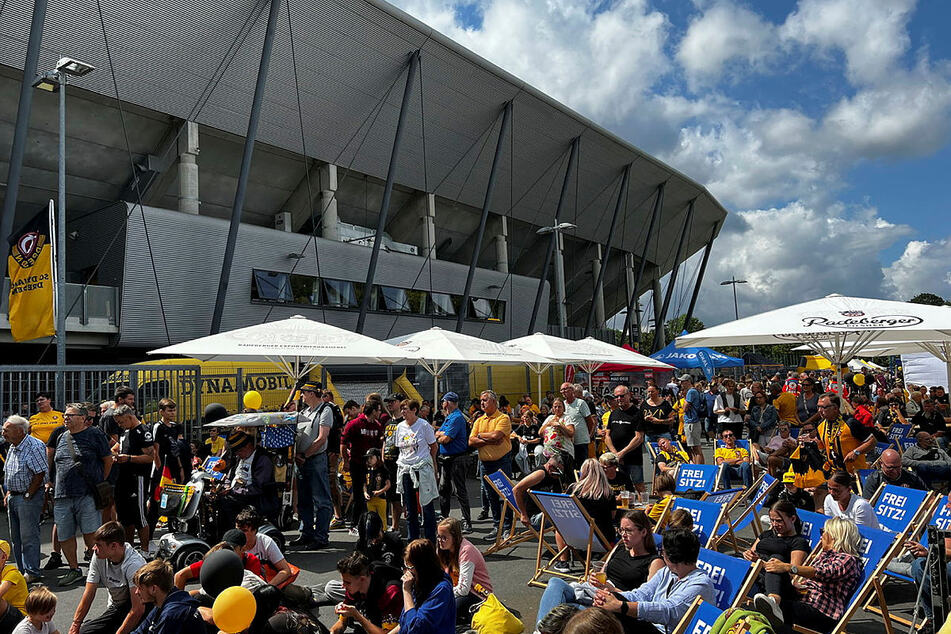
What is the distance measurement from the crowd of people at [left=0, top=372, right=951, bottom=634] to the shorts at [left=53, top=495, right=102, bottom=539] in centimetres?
1

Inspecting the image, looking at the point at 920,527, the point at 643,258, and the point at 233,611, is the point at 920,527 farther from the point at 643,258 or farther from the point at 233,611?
the point at 643,258

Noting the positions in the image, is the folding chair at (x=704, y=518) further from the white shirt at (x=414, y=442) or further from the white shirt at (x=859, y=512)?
the white shirt at (x=414, y=442)

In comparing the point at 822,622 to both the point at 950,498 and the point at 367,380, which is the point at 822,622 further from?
→ the point at 367,380

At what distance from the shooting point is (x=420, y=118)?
28094 mm

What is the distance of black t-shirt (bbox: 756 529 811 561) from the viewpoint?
5.36 meters

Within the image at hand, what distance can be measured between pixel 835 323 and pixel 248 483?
721 centimetres

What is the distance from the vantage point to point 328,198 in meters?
27.8

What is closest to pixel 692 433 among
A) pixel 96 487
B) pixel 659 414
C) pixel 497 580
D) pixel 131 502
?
pixel 659 414

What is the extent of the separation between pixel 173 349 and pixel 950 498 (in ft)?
30.6

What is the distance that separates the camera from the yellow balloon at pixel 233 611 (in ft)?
8.41

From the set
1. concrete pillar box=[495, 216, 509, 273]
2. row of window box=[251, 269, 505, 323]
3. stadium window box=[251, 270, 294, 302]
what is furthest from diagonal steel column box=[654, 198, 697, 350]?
stadium window box=[251, 270, 294, 302]

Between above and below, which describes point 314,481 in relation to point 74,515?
above

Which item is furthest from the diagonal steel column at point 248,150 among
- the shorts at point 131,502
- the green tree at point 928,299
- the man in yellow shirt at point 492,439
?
the green tree at point 928,299

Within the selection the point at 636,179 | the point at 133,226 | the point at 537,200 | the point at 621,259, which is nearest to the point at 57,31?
the point at 133,226
